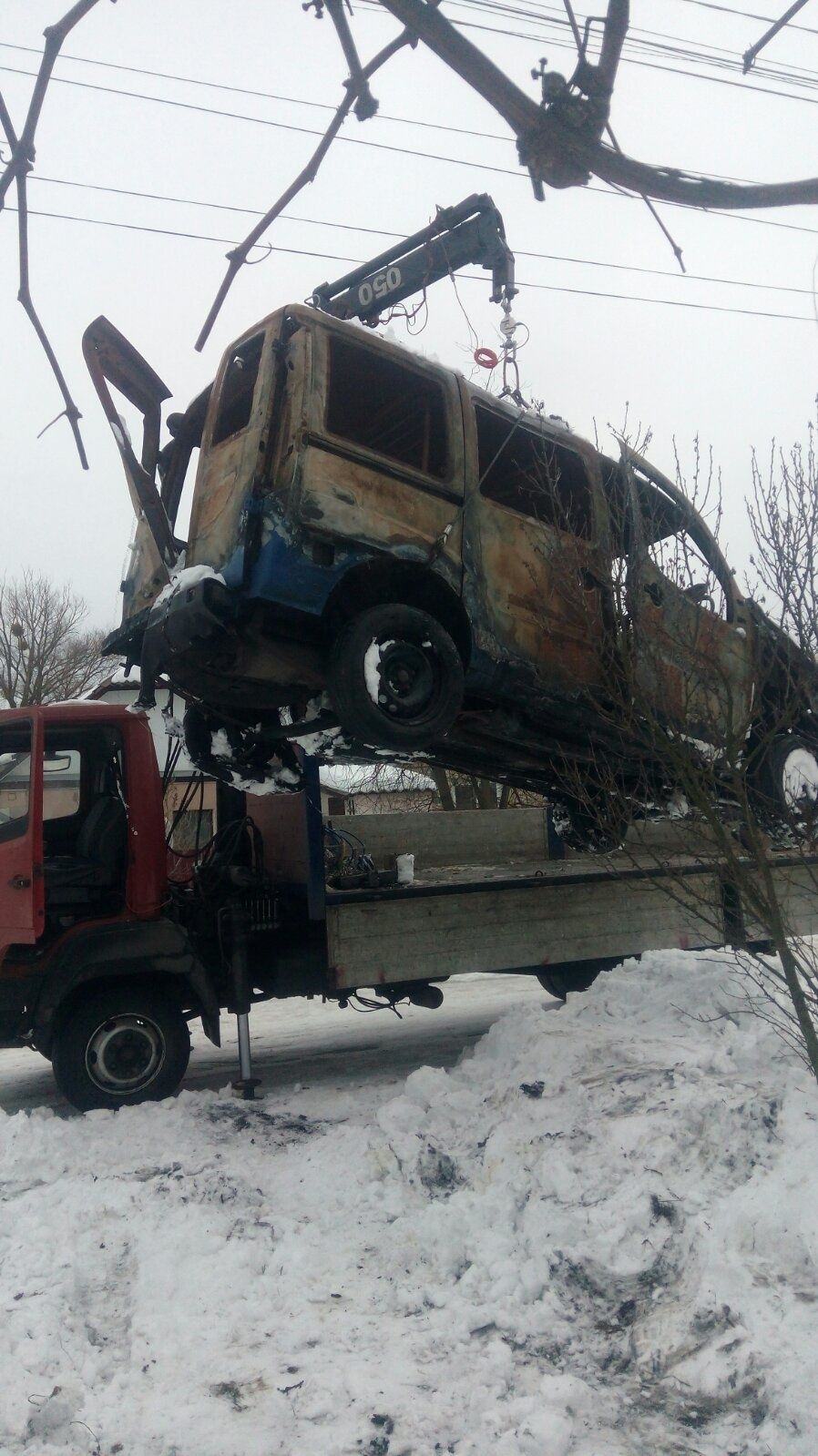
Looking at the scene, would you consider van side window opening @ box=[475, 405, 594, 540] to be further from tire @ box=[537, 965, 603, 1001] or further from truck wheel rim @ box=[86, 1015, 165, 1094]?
tire @ box=[537, 965, 603, 1001]

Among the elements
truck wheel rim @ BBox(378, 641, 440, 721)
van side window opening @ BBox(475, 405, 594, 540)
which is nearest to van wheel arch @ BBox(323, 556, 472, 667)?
truck wheel rim @ BBox(378, 641, 440, 721)

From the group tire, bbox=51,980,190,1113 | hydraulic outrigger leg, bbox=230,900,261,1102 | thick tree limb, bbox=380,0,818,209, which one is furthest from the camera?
hydraulic outrigger leg, bbox=230,900,261,1102

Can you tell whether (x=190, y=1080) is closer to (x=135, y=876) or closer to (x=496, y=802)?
(x=135, y=876)

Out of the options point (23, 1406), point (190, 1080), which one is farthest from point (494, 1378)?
point (190, 1080)

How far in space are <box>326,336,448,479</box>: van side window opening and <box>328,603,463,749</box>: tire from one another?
0.88m

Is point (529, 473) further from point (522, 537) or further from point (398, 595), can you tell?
point (398, 595)

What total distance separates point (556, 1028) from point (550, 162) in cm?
416

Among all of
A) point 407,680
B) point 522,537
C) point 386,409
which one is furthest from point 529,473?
point 407,680

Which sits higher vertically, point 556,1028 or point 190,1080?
point 556,1028

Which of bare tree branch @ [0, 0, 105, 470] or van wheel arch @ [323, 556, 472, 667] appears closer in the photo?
bare tree branch @ [0, 0, 105, 470]

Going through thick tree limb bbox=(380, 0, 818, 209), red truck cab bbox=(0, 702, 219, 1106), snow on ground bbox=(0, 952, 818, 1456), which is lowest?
snow on ground bbox=(0, 952, 818, 1456)

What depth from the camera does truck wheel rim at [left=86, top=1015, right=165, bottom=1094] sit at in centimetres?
536

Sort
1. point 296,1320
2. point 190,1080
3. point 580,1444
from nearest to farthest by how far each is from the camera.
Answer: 1. point 580,1444
2. point 296,1320
3. point 190,1080

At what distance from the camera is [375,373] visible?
5.42 m
